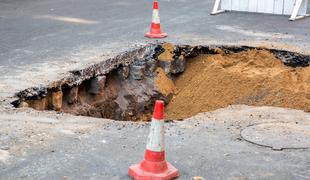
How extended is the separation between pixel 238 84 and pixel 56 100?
298 cm

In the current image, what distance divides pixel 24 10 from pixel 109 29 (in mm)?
3216

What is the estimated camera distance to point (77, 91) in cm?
786

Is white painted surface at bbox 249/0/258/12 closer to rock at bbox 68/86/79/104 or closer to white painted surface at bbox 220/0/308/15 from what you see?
white painted surface at bbox 220/0/308/15

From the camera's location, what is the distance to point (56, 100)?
7406mm

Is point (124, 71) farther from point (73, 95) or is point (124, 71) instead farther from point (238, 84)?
point (238, 84)

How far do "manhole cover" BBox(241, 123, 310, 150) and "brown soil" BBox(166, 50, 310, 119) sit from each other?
200 cm

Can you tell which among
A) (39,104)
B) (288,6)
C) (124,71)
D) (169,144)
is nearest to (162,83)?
(124,71)

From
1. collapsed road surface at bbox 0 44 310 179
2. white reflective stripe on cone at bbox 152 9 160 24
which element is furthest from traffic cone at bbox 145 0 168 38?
collapsed road surface at bbox 0 44 310 179

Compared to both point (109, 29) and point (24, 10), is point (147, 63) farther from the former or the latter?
Answer: point (24, 10)

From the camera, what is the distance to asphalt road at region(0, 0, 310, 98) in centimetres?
820

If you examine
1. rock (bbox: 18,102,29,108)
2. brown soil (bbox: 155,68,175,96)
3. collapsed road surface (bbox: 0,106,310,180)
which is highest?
rock (bbox: 18,102,29,108)

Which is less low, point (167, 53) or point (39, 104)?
point (167, 53)

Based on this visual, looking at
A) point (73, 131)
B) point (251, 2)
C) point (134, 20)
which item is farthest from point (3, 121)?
point (251, 2)

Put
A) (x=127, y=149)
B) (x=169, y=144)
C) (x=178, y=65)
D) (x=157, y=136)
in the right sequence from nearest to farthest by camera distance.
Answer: (x=157, y=136) → (x=127, y=149) → (x=169, y=144) → (x=178, y=65)
